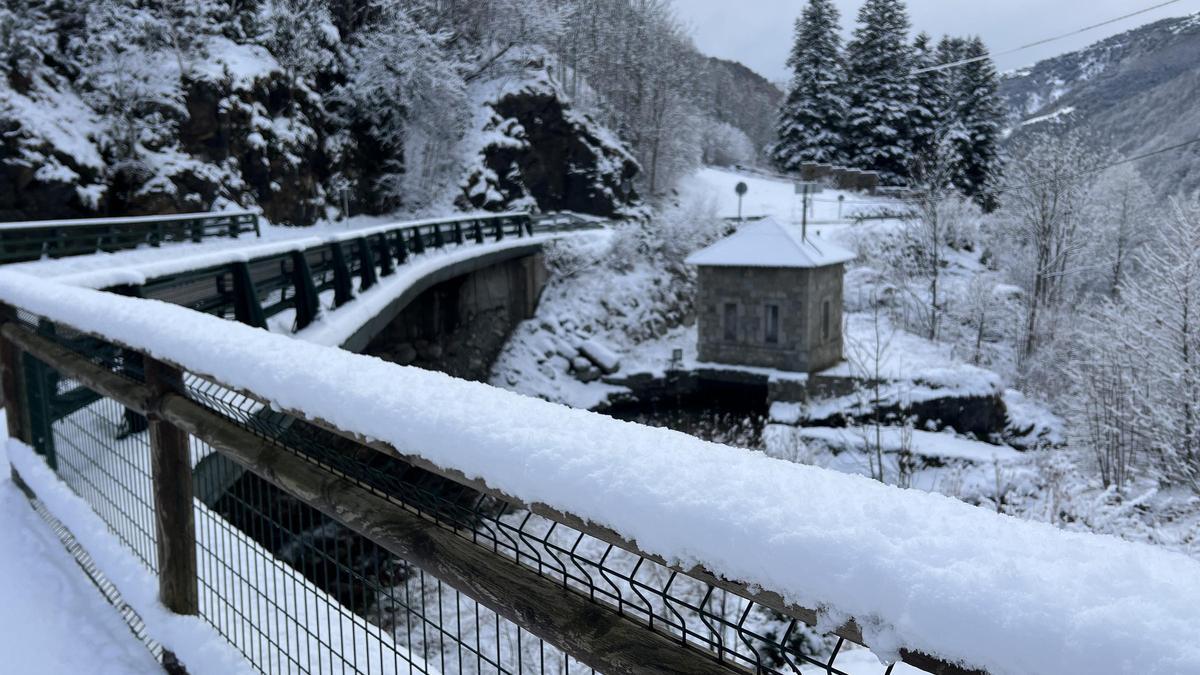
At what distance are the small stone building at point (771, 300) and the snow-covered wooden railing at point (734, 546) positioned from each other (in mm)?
24902

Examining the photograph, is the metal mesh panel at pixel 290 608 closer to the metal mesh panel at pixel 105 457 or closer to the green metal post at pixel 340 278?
the metal mesh panel at pixel 105 457

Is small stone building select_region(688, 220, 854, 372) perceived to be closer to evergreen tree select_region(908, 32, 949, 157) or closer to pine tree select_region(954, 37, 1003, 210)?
pine tree select_region(954, 37, 1003, 210)

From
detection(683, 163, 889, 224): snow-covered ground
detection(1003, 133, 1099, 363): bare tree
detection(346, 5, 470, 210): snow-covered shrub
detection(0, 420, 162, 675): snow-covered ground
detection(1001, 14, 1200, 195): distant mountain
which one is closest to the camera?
detection(0, 420, 162, 675): snow-covered ground

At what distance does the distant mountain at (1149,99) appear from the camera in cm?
5984

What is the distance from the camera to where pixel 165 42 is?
2828 centimetres

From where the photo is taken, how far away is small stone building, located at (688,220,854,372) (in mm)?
26297

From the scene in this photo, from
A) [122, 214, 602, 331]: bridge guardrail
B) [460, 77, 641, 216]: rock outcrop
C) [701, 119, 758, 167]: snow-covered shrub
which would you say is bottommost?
[122, 214, 602, 331]: bridge guardrail

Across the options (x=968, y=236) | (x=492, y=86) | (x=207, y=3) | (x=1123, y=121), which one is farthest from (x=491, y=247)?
(x=1123, y=121)

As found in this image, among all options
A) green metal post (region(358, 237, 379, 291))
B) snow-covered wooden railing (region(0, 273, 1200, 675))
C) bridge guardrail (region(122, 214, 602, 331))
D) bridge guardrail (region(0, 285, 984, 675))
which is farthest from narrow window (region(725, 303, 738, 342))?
snow-covered wooden railing (region(0, 273, 1200, 675))

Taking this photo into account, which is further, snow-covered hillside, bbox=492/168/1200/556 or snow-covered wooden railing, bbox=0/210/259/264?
snow-covered hillside, bbox=492/168/1200/556

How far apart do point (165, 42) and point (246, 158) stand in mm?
4768

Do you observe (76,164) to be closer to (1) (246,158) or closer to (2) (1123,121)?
(1) (246,158)

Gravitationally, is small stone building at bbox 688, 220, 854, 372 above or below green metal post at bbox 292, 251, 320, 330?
below

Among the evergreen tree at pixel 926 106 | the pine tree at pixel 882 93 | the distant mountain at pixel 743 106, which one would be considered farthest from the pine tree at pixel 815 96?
the distant mountain at pixel 743 106
